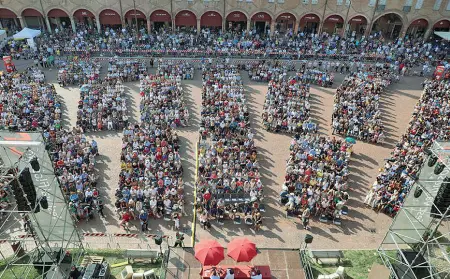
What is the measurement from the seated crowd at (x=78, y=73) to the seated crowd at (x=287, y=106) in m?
14.8

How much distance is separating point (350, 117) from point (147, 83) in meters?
16.0

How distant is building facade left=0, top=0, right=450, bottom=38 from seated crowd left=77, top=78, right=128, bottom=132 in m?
14.0

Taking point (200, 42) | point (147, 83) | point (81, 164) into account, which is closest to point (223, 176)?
point (81, 164)

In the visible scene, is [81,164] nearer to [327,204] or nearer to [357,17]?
[327,204]

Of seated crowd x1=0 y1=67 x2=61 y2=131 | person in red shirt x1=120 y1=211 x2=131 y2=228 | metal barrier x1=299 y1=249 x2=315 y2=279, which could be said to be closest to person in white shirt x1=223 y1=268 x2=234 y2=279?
metal barrier x1=299 y1=249 x2=315 y2=279

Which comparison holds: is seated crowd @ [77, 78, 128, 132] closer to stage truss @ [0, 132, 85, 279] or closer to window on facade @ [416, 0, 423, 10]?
stage truss @ [0, 132, 85, 279]

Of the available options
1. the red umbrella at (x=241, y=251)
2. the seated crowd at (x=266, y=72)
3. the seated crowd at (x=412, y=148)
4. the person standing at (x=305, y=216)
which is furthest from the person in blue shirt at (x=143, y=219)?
the seated crowd at (x=266, y=72)

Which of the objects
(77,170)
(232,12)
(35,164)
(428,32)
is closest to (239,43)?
(232,12)

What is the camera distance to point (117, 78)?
A: 1174 inches

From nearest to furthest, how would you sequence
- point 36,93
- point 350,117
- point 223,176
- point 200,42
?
point 223,176
point 350,117
point 36,93
point 200,42

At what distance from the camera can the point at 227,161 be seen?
67.3 feet

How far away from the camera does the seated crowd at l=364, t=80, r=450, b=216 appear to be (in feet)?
59.2

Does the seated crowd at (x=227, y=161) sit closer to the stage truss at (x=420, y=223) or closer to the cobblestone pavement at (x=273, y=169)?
the cobblestone pavement at (x=273, y=169)

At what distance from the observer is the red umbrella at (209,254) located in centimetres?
1321
